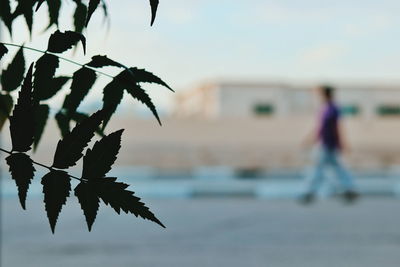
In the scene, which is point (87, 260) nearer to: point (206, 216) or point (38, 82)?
point (206, 216)

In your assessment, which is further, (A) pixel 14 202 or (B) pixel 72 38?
(A) pixel 14 202

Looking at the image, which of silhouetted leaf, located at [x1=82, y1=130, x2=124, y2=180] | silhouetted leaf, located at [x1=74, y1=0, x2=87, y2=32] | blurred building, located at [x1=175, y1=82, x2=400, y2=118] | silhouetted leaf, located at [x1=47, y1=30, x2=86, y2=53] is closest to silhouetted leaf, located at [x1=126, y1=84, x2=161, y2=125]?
silhouetted leaf, located at [x1=47, y1=30, x2=86, y2=53]

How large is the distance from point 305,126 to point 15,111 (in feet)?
91.3

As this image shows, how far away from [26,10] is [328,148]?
1050cm

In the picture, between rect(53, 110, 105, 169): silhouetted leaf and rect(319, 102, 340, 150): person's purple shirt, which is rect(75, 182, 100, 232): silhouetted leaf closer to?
rect(53, 110, 105, 169): silhouetted leaf

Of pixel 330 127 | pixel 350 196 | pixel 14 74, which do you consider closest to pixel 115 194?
pixel 14 74

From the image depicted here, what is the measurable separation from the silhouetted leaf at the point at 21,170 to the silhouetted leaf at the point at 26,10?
48 centimetres

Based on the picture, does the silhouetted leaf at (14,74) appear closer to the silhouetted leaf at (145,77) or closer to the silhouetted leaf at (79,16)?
the silhouetted leaf at (79,16)

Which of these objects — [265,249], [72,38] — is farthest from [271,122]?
[72,38]

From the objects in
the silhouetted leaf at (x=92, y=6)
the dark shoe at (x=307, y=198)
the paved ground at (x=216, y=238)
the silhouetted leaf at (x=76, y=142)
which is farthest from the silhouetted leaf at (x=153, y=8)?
the dark shoe at (x=307, y=198)

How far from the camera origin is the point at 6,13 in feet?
4.99

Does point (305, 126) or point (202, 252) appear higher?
point (305, 126)

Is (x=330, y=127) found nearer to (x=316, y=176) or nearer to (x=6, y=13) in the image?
(x=316, y=176)

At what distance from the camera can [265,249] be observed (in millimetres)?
7418
